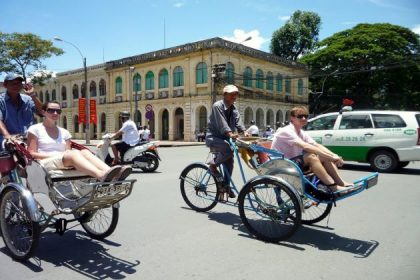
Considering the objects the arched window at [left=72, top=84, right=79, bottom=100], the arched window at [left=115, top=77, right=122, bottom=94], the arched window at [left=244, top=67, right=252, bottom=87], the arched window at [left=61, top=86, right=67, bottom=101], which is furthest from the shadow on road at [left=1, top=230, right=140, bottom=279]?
the arched window at [left=61, top=86, right=67, bottom=101]

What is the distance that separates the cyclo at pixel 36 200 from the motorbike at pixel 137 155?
6227 mm

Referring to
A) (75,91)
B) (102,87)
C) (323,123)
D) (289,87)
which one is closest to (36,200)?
(323,123)

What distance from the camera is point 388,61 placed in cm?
3656

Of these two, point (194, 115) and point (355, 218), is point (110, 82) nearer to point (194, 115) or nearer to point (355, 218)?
point (194, 115)

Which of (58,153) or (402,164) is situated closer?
(58,153)

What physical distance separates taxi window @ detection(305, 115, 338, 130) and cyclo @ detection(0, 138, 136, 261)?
896 centimetres

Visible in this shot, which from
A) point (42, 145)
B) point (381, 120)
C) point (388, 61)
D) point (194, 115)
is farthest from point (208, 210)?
point (388, 61)

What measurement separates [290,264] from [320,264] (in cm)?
31

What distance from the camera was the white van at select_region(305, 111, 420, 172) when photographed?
10031 mm

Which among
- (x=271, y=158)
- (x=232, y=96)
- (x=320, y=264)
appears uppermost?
(x=232, y=96)

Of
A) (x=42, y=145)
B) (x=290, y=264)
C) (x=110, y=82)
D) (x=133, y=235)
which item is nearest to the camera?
(x=290, y=264)

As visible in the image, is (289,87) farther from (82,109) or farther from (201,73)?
(82,109)

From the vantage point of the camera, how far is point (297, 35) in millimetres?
51312

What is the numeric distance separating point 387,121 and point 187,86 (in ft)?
84.0
